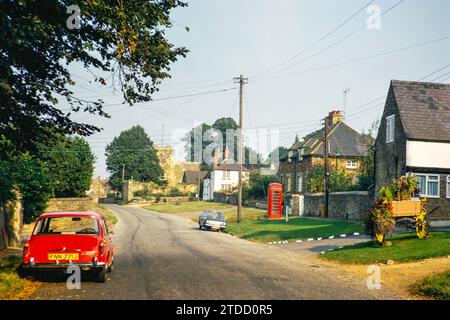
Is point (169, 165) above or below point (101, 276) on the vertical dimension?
above

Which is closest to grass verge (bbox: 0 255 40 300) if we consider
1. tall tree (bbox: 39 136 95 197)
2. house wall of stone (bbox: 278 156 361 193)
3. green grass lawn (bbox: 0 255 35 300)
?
green grass lawn (bbox: 0 255 35 300)

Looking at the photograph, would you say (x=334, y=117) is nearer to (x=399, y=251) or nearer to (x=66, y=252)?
(x=399, y=251)

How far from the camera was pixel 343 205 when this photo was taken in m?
36.8

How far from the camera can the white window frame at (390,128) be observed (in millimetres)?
32200

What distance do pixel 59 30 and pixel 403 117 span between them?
79.7ft

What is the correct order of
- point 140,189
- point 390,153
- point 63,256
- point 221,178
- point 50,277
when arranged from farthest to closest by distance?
point 140,189, point 221,178, point 390,153, point 50,277, point 63,256

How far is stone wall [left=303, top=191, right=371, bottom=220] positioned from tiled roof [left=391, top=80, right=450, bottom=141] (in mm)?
5938

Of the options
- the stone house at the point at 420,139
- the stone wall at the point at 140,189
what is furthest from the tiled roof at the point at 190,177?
the stone house at the point at 420,139

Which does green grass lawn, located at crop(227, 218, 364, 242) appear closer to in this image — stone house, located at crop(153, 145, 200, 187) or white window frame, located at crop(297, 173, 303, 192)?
white window frame, located at crop(297, 173, 303, 192)

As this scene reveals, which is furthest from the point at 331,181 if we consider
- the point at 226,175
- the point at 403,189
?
the point at 226,175

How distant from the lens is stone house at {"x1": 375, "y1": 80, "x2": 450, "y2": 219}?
2969 centimetres

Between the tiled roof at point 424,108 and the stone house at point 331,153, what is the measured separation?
19.4m

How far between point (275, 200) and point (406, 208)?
24879 mm
